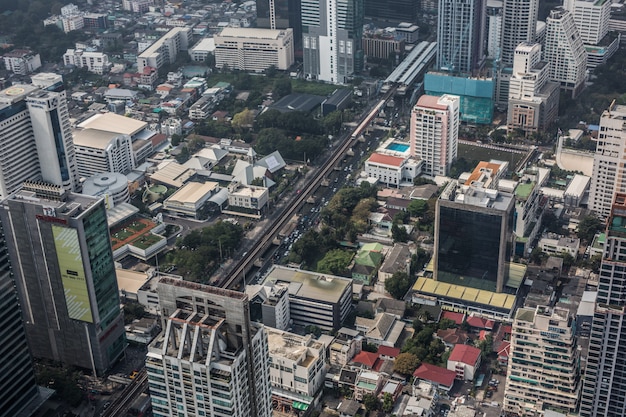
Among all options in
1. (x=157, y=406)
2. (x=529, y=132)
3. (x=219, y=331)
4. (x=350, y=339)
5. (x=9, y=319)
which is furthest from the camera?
(x=529, y=132)

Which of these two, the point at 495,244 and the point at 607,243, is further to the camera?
the point at 495,244

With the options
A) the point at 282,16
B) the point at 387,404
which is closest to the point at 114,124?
the point at 282,16

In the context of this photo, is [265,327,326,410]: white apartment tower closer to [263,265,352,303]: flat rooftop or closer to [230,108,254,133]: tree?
[263,265,352,303]: flat rooftop

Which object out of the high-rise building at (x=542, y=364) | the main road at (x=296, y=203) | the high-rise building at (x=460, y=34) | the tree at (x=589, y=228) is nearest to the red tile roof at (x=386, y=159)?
the main road at (x=296, y=203)

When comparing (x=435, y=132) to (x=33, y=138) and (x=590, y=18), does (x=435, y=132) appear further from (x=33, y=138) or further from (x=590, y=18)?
(x=590, y=18)

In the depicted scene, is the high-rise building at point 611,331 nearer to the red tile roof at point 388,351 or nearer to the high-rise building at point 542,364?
the high-rise building at point 542,364

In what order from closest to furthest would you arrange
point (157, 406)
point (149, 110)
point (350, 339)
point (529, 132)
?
point (157, 406) → point (350, 339) → point (529, 132) → point (149, 110)

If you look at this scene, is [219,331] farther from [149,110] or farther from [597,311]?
[149,110]

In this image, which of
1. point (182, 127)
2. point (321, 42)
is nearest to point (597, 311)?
point (182, 127)
